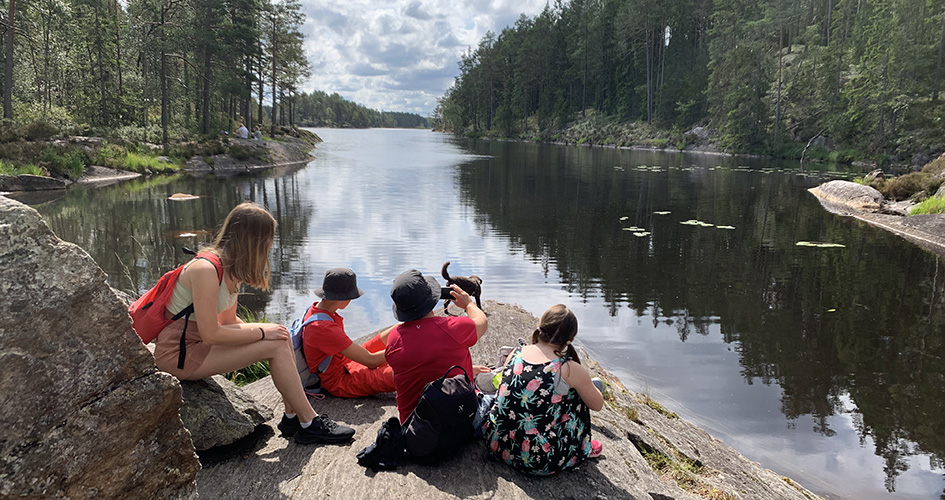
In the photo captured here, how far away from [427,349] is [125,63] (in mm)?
47136

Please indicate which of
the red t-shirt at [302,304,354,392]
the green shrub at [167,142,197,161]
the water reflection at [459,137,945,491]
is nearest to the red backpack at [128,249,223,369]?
the red t-shirt at [302,304,354,392]

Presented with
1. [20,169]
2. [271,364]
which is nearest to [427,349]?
[271,364]

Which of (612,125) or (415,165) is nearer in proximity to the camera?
(415,165)

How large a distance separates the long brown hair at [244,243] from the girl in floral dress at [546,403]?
5.58 ft

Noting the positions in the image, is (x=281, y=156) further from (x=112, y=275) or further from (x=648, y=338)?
(x=648, y=338)

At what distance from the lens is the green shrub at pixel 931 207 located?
17.2 m

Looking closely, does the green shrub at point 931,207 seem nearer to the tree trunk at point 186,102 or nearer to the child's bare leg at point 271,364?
the child's bare leg at point 271,364

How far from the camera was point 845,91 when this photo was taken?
148ft

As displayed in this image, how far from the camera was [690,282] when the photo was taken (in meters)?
12.0

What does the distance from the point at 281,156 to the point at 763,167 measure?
32.9m

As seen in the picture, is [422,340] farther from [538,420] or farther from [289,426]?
[289,426]

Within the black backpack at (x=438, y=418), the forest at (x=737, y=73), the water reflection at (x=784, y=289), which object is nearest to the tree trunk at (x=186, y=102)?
the water reflection at (x=784, y=289)

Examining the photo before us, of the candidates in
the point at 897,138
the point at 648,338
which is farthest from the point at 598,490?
the point at 897,138

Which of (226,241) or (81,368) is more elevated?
(226,241)
